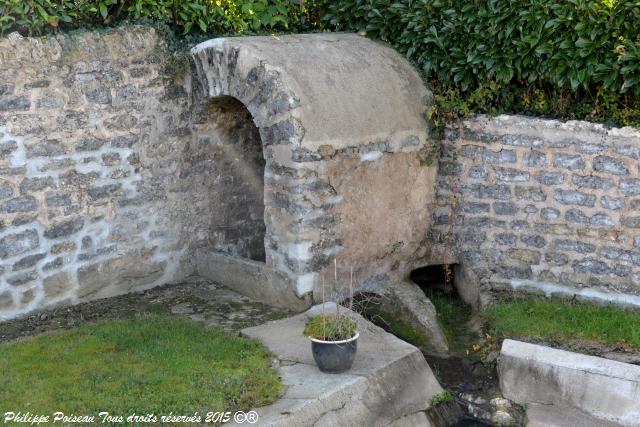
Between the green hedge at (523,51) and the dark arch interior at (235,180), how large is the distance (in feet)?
5.52

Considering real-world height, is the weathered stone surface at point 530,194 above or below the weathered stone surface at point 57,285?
above

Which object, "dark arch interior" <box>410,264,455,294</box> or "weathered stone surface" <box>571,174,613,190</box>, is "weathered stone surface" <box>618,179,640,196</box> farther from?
"dark arch interior" <box>410,264,455,294</box>

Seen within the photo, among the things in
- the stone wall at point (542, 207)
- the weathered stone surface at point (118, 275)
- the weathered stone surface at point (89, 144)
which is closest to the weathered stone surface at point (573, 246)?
the stone wall at point (542, 207)

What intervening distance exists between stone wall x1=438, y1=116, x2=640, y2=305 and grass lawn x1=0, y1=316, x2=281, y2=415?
273 centimetres

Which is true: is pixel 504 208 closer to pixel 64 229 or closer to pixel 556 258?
pixel 556 258

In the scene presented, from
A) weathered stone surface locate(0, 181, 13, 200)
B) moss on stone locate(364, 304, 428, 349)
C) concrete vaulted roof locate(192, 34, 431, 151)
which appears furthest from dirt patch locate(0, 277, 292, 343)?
concrete vaulted roof locate(192, 34, 431, 151)

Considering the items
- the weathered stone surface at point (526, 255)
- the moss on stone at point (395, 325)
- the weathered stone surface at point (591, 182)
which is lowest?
the moss on stone at point (395, 325)

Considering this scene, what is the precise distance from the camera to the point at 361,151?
290 inches

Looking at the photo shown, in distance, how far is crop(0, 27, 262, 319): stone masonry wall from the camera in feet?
22.3

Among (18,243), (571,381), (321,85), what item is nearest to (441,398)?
(571,381)

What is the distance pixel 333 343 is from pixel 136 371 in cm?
140

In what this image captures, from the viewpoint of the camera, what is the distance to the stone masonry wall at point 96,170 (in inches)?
268

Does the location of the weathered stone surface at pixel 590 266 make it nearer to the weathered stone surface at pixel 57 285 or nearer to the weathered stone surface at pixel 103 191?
the weathered stone surface at pixel 103 191

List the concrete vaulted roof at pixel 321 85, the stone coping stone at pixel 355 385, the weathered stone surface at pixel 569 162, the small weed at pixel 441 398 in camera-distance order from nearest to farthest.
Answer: the stone coping stone at pixel 355 385, the small weed at pixel 441 398, the concrete vaulted roof at pixel 321 85, the weathered stone surface at pixel 569 162
